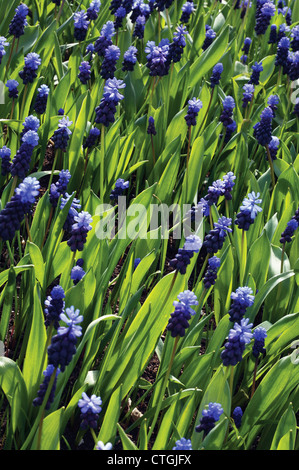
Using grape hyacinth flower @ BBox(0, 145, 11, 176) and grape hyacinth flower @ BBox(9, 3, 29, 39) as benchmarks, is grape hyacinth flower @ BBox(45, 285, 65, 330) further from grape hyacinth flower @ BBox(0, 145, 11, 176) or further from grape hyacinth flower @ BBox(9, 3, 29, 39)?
grape hyacinth flower @ BBox(9, 3, 29, 39)

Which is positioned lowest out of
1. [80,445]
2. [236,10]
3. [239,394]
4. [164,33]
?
[80,445]

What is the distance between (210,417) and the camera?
221 centimetres

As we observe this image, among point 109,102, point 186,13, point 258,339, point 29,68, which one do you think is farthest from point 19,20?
point 258,339

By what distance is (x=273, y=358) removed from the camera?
288 centimetres

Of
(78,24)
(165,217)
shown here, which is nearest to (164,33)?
(78,24)

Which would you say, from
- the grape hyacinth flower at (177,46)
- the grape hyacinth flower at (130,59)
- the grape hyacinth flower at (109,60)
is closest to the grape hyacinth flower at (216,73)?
the grape hyacinth flower at (177,46)

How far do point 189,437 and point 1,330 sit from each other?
914mm

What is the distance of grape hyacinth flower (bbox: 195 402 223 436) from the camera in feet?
7.24

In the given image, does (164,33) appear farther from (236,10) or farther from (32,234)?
(32,234)

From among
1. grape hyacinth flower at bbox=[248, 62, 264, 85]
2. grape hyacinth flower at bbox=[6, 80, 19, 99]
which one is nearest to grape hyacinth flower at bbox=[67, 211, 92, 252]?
grape hyacinth flower at bbox=[6, 80, 19, 99]

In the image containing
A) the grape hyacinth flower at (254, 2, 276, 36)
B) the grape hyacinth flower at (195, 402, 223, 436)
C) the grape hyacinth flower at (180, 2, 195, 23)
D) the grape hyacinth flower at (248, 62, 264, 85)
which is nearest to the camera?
the grape hyacinth flower at (195, 402, 223, 436)

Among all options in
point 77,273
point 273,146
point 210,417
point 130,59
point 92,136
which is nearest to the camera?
point 210,417

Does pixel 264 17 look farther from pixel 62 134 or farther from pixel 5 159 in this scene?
pixel 5 159
